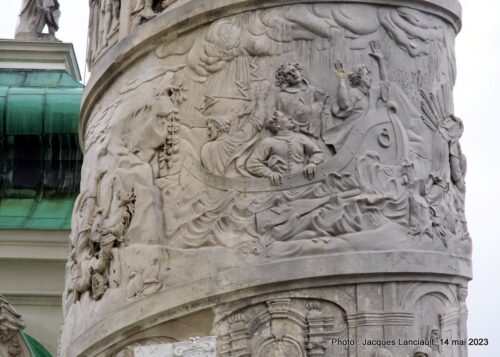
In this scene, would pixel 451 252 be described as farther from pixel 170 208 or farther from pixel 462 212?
pixel 170 208

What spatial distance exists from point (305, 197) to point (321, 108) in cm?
69

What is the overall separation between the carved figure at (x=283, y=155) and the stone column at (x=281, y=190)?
0.01 m

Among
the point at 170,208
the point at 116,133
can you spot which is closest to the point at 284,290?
the point at 170,208

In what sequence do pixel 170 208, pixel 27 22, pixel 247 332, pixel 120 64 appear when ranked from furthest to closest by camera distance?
pixel 27 22 < pixel 120 64 < pixel 170 208 < pixel 247 332

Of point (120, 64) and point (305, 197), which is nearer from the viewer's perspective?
point (305, 197)

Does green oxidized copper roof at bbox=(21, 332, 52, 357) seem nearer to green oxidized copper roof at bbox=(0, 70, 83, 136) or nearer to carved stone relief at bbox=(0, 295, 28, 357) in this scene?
carved stone relief at bbox=(0, 295, 28, 357)

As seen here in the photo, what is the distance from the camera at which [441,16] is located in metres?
11.0

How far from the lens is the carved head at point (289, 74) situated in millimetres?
10562

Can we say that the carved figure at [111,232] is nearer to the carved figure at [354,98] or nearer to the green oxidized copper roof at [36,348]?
the carved figure at [354,98]

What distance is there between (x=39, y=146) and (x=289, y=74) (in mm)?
10233

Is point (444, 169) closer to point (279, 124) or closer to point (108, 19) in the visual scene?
point (279, 124)

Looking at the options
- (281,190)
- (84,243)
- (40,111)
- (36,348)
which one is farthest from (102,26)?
(40,111)

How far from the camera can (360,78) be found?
10.5 metres

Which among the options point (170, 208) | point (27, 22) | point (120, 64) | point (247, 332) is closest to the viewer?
point (247, 332)
